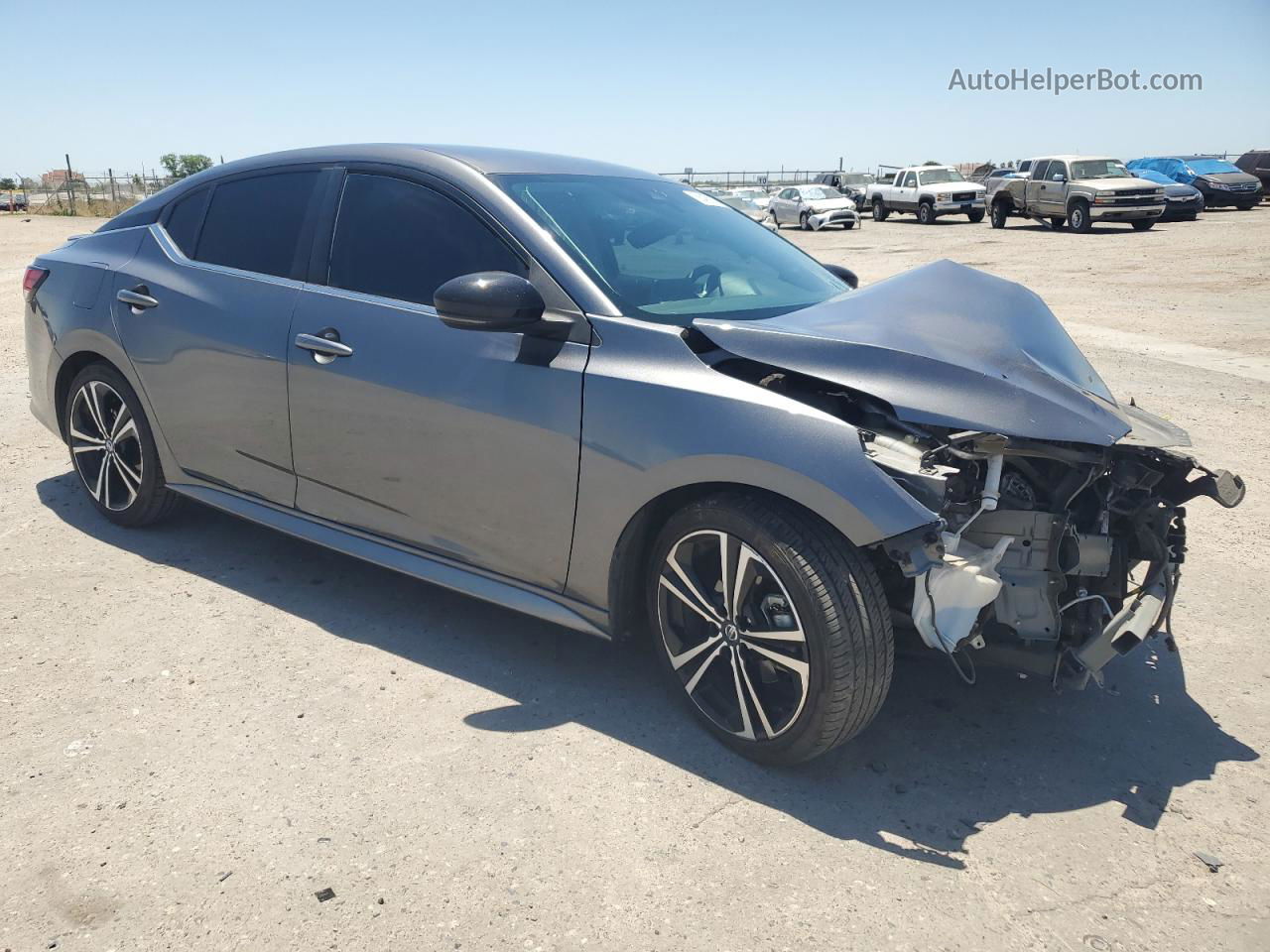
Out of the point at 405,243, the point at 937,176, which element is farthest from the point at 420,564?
the point at 937,176

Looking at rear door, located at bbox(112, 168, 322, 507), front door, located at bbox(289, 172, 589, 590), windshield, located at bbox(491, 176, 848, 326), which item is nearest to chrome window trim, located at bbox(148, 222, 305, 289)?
rear door, located at bbox(112, 168, 322, 507)

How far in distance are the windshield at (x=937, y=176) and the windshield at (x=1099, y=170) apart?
775 cm

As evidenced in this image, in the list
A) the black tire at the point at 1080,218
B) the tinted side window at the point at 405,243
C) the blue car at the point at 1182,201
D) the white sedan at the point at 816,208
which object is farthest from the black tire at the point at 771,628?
the white sedan at the point at 816,208

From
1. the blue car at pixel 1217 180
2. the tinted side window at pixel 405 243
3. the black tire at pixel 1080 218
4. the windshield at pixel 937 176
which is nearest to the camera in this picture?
the tinted side window at pixel 405 243

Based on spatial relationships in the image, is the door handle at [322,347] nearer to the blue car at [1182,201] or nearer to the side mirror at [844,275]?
the side mirror at [844,275]

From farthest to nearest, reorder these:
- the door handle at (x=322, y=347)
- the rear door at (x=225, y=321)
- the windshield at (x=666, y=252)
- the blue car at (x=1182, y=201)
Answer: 1. the blue car at (x=1182, y=201)
2. the rear door at (x=225, y=321)
3. the door handle at (x=322, y=347)
4. the windshield at (x=666, y=252)

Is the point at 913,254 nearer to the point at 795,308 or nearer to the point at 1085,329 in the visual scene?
the point at 1085,329

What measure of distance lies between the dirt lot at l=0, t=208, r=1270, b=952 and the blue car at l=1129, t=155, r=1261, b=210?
32.9m

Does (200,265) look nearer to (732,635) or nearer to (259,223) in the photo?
(259,223)

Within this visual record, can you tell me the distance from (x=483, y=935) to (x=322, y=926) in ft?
1.27

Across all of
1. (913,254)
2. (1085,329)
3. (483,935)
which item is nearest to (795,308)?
(483,935)

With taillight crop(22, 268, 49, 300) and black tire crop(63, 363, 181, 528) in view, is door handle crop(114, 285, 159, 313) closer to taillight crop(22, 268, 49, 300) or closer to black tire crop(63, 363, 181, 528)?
black tire crop(63, 363, 181, 528)

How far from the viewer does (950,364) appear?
2.92 m

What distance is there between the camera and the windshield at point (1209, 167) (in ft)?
106
